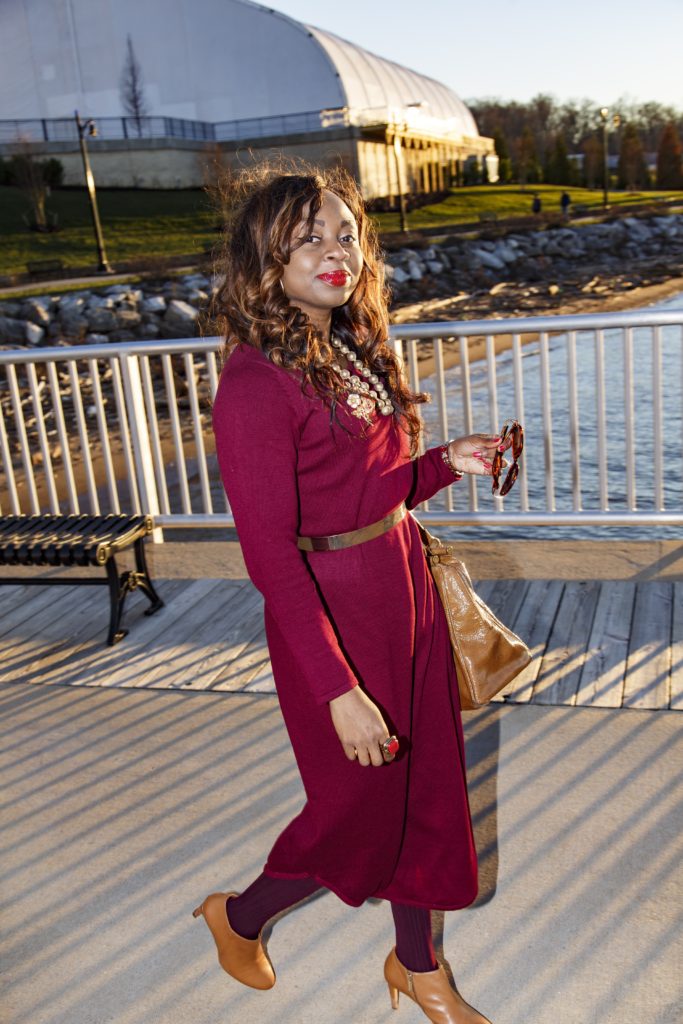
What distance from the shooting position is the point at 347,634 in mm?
2143

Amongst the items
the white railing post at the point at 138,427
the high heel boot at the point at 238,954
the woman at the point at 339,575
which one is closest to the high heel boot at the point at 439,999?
the woman at the point at 339,575

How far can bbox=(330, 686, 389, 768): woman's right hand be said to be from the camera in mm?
1974

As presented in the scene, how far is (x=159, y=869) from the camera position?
300cm

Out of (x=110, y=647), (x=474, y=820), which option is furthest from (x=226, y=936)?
(x=110, y=647)

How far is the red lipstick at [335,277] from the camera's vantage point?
6.74ft

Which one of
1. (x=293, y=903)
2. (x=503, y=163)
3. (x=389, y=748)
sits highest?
(x=503, y=163)

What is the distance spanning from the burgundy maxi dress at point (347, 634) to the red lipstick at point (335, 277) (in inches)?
8.2

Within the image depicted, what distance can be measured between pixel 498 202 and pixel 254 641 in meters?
62.2

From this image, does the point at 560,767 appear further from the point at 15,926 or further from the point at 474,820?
the point at 15,926

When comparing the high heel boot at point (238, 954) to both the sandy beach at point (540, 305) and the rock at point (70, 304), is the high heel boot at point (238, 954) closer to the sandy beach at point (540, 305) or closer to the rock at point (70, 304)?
the sandy beach at point (540, 305)

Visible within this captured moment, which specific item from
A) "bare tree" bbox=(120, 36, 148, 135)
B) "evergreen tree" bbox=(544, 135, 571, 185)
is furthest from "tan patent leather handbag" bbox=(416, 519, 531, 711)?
"evergreen tree" bbox=(544, 135, 571, 185)

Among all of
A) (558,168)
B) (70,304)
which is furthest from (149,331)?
(558,168)

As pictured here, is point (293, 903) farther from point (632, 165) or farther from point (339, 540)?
point (632, 165)

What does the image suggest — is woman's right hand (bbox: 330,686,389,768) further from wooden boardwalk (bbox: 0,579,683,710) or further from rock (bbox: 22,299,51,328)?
rock (bbox: 22,299,51,328)
